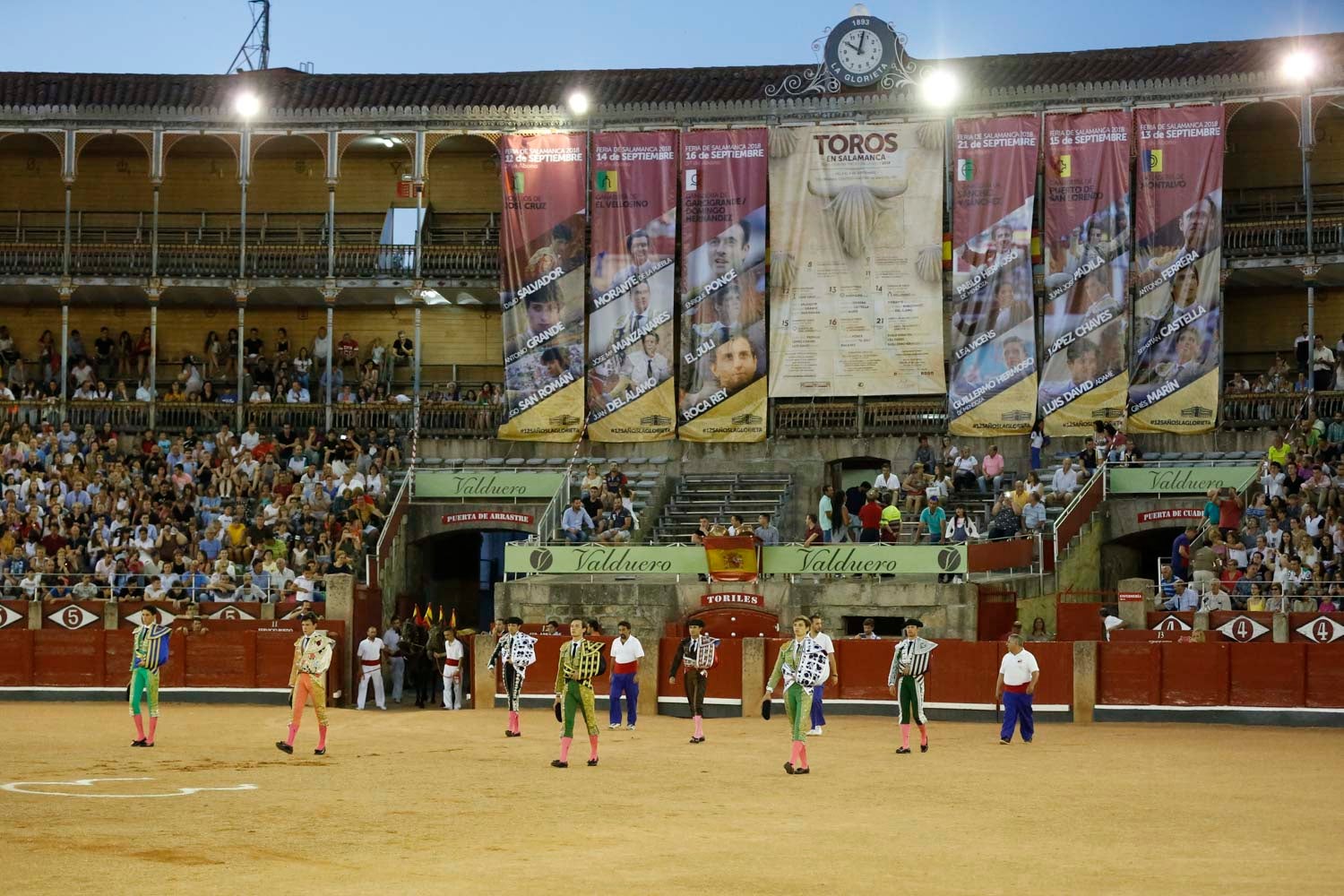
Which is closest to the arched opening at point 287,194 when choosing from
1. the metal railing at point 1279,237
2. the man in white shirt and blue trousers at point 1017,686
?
the metal railing at point 1279,237

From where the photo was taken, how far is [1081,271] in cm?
3731

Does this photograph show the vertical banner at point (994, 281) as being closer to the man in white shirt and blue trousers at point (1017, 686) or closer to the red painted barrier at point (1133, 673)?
the red painted barrier at point (1133, 673)

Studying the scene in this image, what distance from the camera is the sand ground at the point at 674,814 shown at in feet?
42.7

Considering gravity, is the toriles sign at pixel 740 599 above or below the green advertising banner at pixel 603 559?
below

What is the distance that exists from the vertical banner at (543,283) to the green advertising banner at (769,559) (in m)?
6.90

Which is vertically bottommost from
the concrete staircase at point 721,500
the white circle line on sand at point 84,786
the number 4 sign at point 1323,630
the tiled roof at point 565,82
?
the white circle line on sand at point 84,786

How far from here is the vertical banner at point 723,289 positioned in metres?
38.5

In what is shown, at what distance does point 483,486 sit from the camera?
122 feet

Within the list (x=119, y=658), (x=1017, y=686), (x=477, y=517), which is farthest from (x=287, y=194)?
(x=1017, y=686)

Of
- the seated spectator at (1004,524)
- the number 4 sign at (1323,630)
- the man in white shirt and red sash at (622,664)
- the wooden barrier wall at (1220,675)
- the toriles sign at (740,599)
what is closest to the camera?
the man in white shirt and red sash at (622,664)

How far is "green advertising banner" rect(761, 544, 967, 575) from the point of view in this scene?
30.6 m

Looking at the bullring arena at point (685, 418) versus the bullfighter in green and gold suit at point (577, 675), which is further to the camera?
the bullring arena at point (685, 418)

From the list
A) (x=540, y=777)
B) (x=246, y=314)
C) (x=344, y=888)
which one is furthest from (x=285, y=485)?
(x=344, y=888)

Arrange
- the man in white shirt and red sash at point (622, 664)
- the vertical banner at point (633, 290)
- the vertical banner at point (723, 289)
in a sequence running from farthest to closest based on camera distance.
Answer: the vertical banner at point (633, 290), the vertical banner at point (723, 289), the man in white shirt and red sash at point (622, 664)
